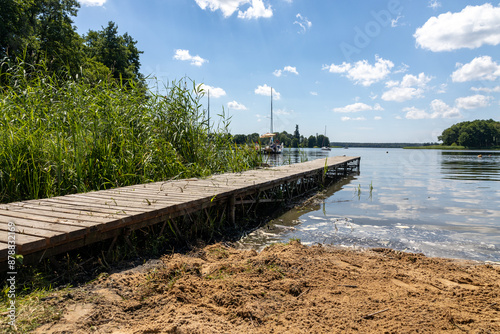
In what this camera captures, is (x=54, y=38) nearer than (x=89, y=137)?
No

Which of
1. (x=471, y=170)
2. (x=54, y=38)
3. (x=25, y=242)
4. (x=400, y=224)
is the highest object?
(x=54, y=38)

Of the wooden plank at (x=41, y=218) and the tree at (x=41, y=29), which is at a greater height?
the tree at (x=41, y=29)

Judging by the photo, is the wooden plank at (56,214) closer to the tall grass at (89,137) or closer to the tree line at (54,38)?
the tall grass at (89,137)

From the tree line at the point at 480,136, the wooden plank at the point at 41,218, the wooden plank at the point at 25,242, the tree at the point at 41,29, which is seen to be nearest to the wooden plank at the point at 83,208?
the wooden plank at the point at 41,218

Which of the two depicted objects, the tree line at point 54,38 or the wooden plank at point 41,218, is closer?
the wooden plank at point 41,218

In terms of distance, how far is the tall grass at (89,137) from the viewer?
4391 millimetres

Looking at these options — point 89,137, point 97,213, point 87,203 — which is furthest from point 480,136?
point 97,213

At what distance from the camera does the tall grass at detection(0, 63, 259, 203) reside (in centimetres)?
439

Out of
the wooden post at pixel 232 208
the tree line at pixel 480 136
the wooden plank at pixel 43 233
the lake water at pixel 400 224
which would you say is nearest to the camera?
the wooden plank at pixel 43 233

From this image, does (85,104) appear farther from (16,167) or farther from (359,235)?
(359,235)

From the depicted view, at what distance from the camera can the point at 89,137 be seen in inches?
199

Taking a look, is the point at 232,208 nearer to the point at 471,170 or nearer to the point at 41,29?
the point at 471,170

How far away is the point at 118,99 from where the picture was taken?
608cm

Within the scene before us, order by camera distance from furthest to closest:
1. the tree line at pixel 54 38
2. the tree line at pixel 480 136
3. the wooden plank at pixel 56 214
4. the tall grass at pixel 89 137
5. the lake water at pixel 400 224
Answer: the tree line at pixel 480 136
the tree line at pixel 54 38
the lake water at pixel 400 224
the tall grass at pixel 89 137
the wooden plank at pixel 56 214
